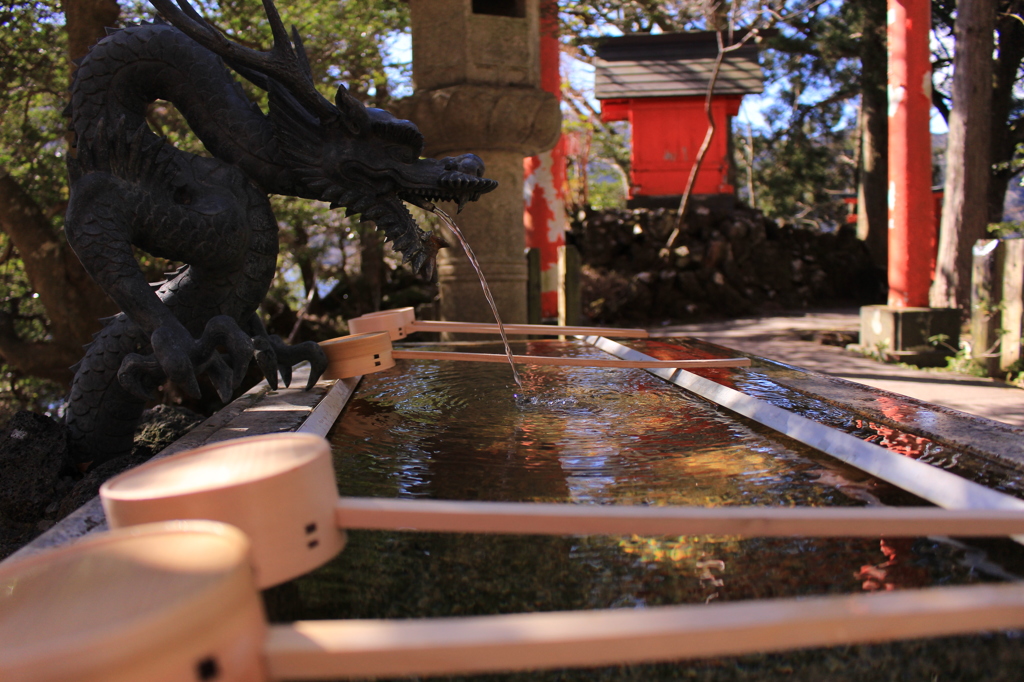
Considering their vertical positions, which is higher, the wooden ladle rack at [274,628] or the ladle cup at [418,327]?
the ladle cup at [418,327]

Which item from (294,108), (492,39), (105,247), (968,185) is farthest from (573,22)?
(105,247)

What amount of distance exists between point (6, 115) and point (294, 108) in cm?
517

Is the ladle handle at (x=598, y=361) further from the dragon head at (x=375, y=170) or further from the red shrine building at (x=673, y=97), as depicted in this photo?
the red shrine building at (x=673, y=97)

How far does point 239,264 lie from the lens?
89.3 inches

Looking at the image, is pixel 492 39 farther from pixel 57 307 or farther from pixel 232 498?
pixel 232 498

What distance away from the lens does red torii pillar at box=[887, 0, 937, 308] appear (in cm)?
655

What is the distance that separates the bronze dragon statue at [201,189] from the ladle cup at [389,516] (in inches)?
42.6

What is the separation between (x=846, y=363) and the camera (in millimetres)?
6250

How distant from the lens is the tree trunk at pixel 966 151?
6488 millimetres

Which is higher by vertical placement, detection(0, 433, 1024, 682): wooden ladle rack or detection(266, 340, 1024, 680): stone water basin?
detection(0, 433, 1024, 682): wooden ladle rack

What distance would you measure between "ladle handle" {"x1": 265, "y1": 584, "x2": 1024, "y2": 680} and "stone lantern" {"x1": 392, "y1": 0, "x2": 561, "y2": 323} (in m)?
5.09

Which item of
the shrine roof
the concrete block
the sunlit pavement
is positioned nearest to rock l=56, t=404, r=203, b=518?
the sunlit pavement

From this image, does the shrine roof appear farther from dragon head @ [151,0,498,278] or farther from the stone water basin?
the stone water basin

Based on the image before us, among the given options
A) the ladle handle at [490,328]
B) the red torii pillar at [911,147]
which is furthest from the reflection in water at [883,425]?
the red torii pillar at [911,147]
